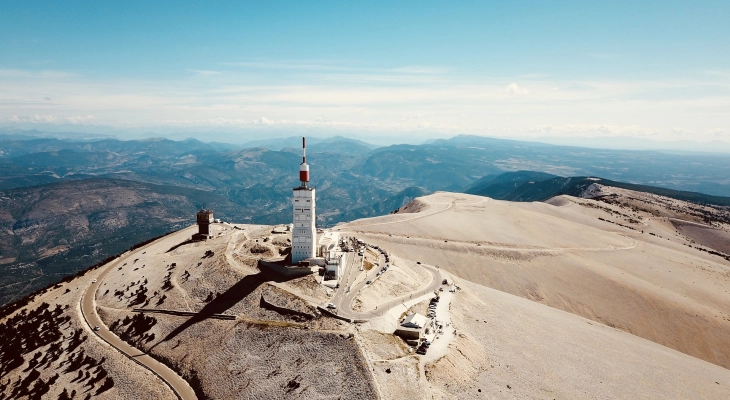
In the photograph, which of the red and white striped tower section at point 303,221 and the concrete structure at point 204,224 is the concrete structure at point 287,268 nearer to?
the red and white striped tower section at point 303,221

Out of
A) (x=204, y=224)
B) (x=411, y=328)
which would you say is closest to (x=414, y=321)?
(x=411, y=328)

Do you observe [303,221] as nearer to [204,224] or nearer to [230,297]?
[230,297]

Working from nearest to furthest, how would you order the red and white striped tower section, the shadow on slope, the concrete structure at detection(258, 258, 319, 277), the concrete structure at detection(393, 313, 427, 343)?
the concrete structure at detection(393, 313, 427, 343) → the shadow on slope → the concrete structure at detection(258, 258, 319, 277) → the red and white striped tower section

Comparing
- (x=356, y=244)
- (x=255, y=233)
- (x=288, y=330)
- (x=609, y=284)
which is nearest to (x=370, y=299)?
(x=288, y=330)

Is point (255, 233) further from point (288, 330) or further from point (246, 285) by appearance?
point (288, 330)

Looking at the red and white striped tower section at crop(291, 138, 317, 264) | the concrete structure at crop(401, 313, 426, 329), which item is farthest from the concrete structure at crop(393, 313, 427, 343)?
the red and white striped tower section at crop(291, 138, 317, 264)

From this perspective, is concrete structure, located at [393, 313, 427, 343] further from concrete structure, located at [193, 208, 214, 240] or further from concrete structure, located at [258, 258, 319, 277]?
concrete structure, located at [193, 208, 214, 240]
